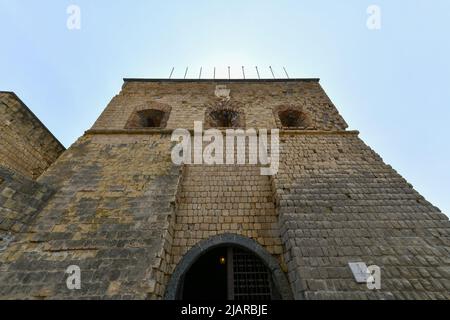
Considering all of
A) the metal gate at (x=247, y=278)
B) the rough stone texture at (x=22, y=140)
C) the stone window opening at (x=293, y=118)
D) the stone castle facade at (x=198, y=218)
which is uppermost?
the stone window opening at (x=293, y=118)

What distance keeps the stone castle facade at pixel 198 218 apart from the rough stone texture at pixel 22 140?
0.03 meters

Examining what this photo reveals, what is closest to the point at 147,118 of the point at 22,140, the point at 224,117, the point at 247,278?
the point at 224,117

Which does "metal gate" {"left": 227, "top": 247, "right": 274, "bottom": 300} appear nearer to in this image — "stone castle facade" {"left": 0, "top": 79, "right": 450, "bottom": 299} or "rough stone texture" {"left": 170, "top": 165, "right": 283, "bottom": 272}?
"stone castle facade" {"left": 0, "top": 79, "right": 450, "bottom": 299}

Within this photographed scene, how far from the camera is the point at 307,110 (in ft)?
24.2

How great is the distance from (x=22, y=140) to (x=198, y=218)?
5528mm

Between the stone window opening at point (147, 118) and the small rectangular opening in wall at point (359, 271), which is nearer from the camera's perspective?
the small rectangular opening in wall at point (359, 271)

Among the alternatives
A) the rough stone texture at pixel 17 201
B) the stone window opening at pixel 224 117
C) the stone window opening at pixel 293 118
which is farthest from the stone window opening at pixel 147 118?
the stone window opening at pixel 293 118

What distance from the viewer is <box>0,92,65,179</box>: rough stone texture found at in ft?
17.2

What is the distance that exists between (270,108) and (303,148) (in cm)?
240

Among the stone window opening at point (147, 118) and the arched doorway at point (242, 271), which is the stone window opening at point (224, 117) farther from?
the arched doorway at point (242, 271)

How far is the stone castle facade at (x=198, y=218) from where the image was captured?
3117 mm

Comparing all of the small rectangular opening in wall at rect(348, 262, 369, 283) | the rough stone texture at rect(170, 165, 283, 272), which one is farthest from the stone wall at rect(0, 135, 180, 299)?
the small rectangular opening in wall at rect(348, 262, 369, 283)

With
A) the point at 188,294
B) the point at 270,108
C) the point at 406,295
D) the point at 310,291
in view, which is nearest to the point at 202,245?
the point at 310,291

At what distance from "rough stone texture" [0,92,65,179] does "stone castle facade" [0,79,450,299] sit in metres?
0.03
